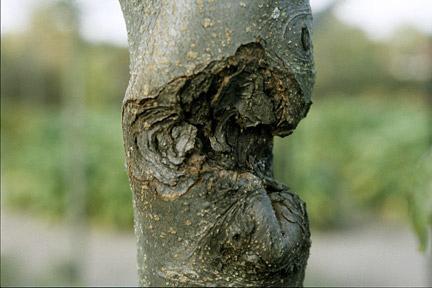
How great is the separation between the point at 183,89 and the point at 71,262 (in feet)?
9.79

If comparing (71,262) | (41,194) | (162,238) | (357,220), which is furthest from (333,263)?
(162,238)

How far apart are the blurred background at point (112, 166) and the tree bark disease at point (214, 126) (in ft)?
3.59

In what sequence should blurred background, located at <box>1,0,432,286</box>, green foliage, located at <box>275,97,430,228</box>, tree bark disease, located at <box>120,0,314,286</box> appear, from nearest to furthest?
1. tree bark disease, located at <box>120,0,314,286</box>
2. blurred background, located at <box>1,0,432,286</box>
3. green foliage, located at <box>275,97,430,228</box>

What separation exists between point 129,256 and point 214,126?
4.07 metres

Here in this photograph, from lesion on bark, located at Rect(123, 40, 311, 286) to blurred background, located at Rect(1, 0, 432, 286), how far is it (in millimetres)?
1100

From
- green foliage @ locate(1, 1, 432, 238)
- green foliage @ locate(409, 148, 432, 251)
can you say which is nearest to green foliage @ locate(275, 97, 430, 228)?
green foliage @ locate(1, 1, 432, 238)

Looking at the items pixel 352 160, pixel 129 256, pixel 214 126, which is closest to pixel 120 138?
pixel 129 256

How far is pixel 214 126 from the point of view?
2.00 feet

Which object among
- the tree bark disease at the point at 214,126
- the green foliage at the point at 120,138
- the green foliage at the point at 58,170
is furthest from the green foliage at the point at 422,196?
the green foliage at the point at 58,170

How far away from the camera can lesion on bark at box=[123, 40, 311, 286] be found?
0.57 m

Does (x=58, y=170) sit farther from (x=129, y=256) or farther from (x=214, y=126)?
(x=214, y=126)

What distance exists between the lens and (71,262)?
3.34m

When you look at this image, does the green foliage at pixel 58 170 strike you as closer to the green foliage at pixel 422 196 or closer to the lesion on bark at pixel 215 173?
the green foliage at pixel 422 196

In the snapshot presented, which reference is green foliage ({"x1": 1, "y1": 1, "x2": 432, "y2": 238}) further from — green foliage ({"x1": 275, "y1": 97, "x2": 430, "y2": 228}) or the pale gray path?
the pale gray path
